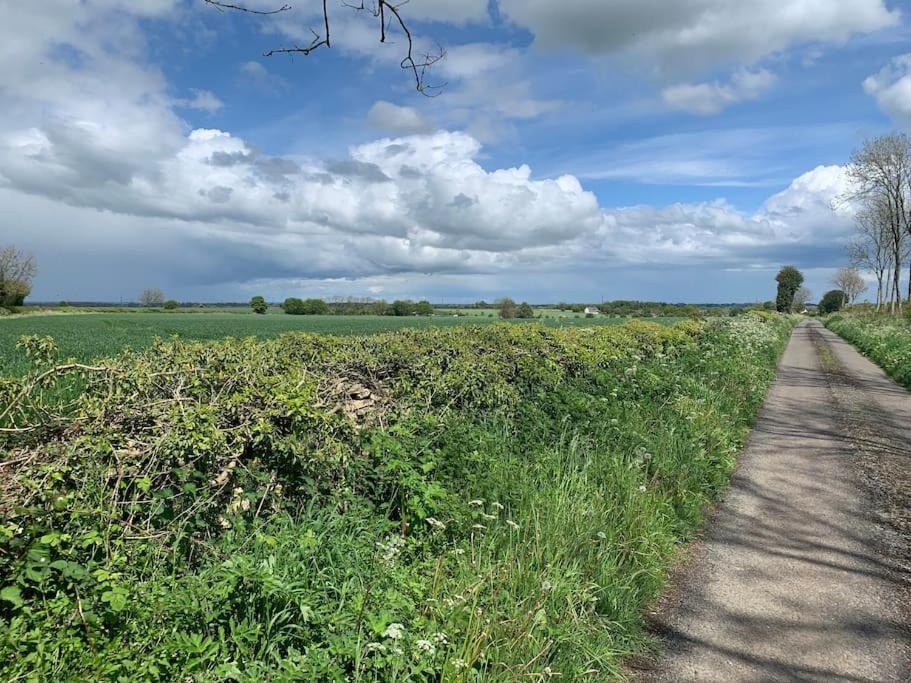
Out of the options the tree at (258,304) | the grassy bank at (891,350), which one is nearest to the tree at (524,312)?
the grassy bank at (891,350)

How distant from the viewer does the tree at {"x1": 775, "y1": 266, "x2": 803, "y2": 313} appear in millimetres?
100000

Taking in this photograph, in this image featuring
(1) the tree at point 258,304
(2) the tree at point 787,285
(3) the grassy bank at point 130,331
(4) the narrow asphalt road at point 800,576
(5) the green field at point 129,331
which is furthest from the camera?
(2) the tree at point 787,285

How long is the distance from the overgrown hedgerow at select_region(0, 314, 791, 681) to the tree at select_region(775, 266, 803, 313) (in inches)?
4263

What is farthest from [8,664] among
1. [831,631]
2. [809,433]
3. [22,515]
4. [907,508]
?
[809,433]

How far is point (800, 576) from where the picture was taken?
15.1 feet

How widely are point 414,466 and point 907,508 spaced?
5.25 metres

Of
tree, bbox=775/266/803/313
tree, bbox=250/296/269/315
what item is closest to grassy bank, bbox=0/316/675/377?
tree, bbox=250/296/269/315

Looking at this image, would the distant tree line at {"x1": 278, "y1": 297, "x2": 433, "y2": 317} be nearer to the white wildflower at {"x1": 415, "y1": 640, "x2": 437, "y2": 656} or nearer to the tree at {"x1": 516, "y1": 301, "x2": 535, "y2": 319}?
the tree at {"x1": 516, "y1": 301, "x2": 535, "y2": 319}

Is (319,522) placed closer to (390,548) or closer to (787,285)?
(390,548)

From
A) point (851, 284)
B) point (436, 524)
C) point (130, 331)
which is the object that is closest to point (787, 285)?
point (851, 284)

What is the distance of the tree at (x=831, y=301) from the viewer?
108050 millimetres

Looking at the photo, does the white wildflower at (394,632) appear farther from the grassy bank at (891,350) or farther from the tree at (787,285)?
the tree at (787,285)

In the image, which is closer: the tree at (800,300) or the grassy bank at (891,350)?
the grassy bank at (891,350)

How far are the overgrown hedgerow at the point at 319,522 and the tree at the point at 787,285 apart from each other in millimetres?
108280
